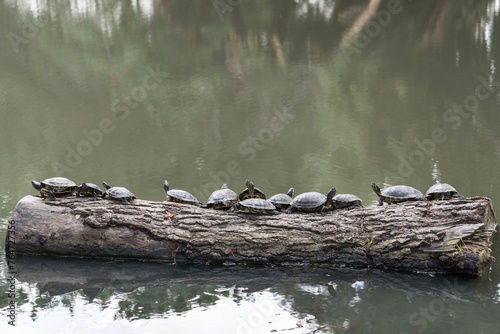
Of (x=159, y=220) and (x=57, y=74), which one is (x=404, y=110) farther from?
(x=57, y=74)

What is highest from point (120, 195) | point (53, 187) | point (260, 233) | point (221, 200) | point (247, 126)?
point (247, 126)

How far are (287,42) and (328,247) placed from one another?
12.7 metres

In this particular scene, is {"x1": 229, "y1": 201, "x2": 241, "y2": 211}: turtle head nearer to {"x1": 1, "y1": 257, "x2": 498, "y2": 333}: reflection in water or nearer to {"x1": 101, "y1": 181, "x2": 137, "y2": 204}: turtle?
{"x1": 1, "y1": 257, "x2": 498, "y2": 333}: reflection in water

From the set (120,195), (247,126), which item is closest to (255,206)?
(120,195)

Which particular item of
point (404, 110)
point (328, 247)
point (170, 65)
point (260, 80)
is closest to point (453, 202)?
point (328, 247)

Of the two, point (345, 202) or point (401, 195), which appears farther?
point (401, 195)

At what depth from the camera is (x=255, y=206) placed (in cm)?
474

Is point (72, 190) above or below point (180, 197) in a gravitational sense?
above

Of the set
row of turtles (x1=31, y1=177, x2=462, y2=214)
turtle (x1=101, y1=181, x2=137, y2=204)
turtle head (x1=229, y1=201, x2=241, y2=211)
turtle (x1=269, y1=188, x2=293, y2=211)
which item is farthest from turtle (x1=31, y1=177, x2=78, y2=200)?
turtle (x1=269, y1=188, x2=293, y2=211)

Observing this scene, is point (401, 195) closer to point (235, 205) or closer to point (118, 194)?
point (235, 205)

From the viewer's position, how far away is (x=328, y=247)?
180 inches

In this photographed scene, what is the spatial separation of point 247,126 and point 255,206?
528 cm

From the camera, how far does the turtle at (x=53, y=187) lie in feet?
16.1

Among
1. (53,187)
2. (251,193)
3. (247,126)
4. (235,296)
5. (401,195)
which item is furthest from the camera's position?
(247,126)
